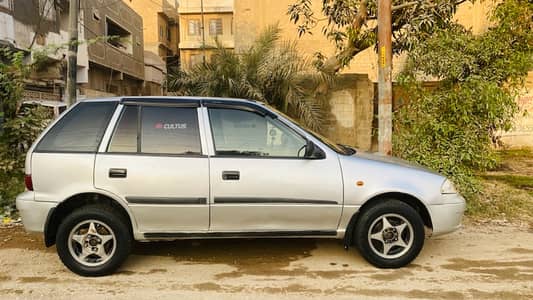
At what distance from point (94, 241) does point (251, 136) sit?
185 cm

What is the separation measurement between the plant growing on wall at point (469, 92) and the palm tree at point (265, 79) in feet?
12.6

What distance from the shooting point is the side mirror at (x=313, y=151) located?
3.96 m

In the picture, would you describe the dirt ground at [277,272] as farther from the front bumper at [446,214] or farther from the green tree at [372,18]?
the green tree at [372,18]

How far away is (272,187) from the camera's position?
3.90m

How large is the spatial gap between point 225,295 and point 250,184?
103cm

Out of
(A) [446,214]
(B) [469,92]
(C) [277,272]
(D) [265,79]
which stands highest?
(D) [265,79]

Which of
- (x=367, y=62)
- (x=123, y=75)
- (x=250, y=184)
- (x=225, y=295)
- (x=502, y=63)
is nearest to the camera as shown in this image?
(x=225, y=295)

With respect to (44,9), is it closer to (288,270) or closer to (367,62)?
(367,62)

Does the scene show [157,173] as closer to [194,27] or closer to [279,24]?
[279,24]

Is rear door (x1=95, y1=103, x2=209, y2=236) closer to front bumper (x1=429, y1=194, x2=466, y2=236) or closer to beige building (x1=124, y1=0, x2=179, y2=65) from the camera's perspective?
front bumper (x1=429, y1=194, x2=466, y2=236)

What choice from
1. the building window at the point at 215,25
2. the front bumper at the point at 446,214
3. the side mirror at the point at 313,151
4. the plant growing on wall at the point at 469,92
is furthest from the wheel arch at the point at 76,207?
the building window at the point at 215,25

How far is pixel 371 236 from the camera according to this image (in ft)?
13.3

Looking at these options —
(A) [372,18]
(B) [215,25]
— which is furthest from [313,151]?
(B) [215,25]

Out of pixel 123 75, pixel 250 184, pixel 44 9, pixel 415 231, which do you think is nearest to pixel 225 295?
pixel 250 184
